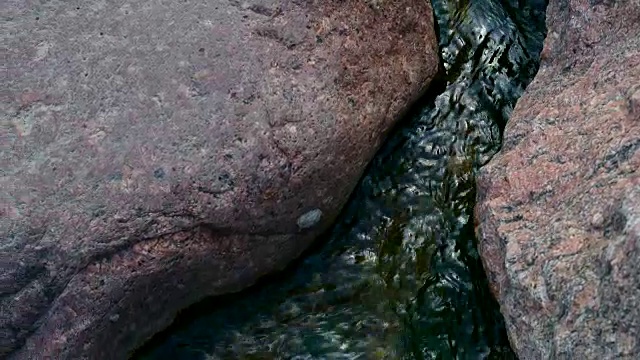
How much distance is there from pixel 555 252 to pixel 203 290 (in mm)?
1055

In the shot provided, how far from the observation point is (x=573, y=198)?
2.00m

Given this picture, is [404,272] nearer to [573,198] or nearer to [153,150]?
[573,198]

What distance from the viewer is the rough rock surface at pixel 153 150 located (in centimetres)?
224

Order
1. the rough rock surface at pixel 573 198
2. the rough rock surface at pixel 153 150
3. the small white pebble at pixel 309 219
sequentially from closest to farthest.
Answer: the rough rock surface at pixel 573 198
the rough rock surface at pixel 153 150
the small white pebble at pixel 309 219

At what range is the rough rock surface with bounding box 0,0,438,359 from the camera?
7.35 feet

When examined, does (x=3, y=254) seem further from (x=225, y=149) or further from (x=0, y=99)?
(x=225, y=149)

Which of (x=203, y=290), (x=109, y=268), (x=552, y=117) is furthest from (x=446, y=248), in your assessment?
(x=109, y=268)

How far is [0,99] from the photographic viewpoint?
2.29 metres

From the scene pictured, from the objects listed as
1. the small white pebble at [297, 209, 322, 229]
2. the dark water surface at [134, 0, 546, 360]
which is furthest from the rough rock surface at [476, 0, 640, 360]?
the small white pebble at [297, 209, 322, 229]

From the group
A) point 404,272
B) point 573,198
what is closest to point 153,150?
point 404,272

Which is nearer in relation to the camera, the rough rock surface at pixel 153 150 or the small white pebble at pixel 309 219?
the rough rock surface at pixel 153 150

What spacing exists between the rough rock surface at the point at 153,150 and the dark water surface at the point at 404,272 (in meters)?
0.16

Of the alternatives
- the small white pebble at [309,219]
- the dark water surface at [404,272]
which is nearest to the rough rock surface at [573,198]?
the dark water surface at [404,272]

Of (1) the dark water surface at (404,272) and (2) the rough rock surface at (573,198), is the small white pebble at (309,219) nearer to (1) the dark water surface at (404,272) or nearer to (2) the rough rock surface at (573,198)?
(1) the dark water surface at (404,272)
